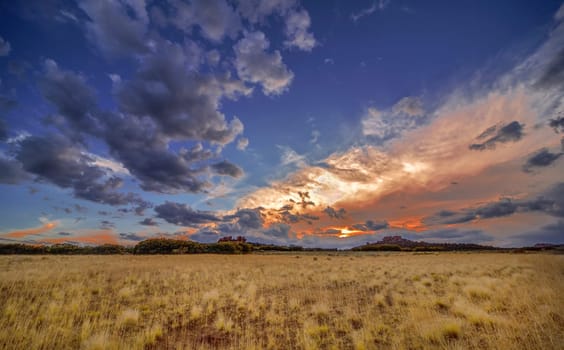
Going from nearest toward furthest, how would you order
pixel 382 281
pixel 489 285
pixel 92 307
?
pixel 92 307 → pixel 489 285 → pixel 382 281

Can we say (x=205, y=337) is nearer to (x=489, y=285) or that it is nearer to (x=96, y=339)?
(x=96, y=339)

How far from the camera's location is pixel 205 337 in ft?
30.9

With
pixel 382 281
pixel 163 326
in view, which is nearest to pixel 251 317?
pixel 163 326

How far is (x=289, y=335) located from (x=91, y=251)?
7892 centimetres

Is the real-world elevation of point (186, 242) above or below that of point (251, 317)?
above

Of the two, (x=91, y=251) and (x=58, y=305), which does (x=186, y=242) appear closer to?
(x=91, y=251)

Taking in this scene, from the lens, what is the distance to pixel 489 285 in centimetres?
1644

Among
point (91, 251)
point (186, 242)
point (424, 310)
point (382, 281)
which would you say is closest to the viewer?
point (424, 310)

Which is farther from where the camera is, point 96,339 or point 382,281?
point 382,281

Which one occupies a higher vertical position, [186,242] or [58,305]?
[186,242]

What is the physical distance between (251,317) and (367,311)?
5.15 metres

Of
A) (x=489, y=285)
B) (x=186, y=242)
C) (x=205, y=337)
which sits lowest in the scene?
(x=205, y=337)

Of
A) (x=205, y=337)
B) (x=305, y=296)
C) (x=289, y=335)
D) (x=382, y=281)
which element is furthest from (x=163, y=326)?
(x=382, y=281)

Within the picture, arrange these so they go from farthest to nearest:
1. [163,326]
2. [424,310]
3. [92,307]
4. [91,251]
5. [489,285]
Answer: [91,251] → [489,285] → [92,307] → [424,310] → [163,326]
